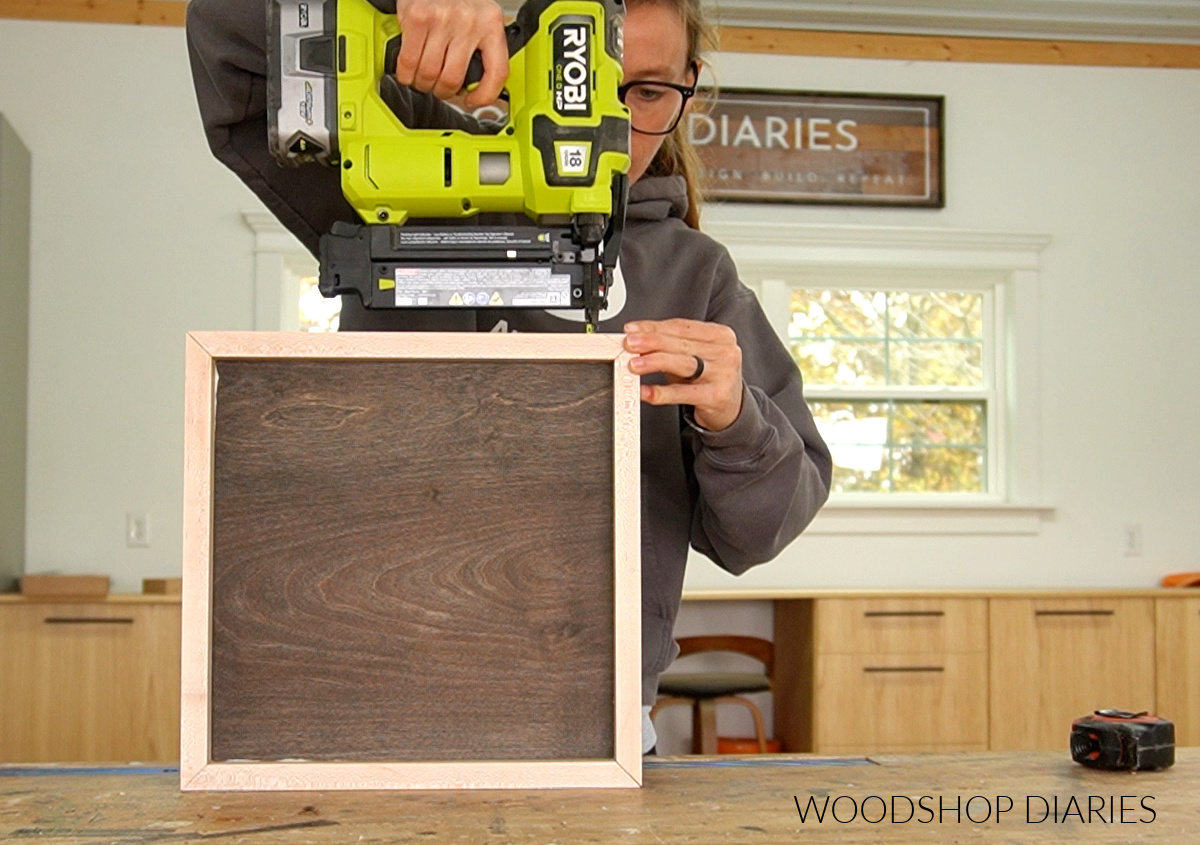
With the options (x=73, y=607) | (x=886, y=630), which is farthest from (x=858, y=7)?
(x=73, y=607)

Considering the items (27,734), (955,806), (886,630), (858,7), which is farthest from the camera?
(858,7)

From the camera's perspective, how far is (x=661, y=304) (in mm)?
1449

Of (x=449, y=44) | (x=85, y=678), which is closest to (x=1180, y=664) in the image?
(x=85, y=678)

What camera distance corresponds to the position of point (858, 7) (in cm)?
441

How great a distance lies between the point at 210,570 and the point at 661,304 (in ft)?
2.15

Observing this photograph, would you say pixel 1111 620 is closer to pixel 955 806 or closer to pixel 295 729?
pixel 955 806

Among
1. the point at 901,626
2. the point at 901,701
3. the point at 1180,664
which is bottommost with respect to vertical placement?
the point at 901,701

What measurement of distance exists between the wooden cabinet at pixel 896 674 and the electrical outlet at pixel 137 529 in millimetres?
2304

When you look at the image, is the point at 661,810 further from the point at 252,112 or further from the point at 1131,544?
the point at 1131,544

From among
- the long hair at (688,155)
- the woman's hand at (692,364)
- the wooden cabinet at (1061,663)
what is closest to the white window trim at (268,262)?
the wooden cabinet at (1061,663)

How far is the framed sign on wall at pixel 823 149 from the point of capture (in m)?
4.52

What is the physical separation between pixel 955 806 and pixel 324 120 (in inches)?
31.3

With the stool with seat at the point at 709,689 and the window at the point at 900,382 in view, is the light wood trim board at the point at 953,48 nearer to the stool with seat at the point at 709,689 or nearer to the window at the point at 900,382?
the window at the point at 900,382

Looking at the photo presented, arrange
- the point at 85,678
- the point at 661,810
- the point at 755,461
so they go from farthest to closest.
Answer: the point at 85,678, the point at 755,461, the point at 661,810
